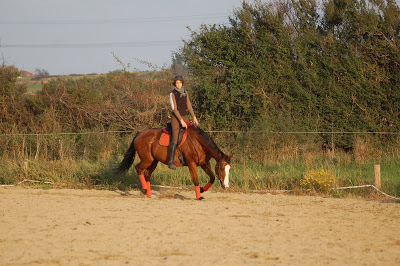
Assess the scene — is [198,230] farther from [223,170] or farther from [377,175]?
[377,175]

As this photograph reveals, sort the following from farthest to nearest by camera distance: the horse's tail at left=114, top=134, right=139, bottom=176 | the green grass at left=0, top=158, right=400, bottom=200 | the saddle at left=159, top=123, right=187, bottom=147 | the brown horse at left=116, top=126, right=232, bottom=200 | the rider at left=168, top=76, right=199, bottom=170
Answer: the green grass at left=0, top=158, right=400, bottom=200
the horse's tail at left=114, top=134, right=139, bottom=176
the saddle at left=159, top=123, right=187, bottom=147
the rider at left=168, top=76, right=199, bottom=170
the brown horse at left=116, top=126, right=232, bottom=200

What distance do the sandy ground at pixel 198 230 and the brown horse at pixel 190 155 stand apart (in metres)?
0.51

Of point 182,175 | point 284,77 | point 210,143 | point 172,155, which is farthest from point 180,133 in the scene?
point 284,77

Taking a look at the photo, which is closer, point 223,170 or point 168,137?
point 223,170

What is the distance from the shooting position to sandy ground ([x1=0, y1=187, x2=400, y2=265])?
5934 millimetres

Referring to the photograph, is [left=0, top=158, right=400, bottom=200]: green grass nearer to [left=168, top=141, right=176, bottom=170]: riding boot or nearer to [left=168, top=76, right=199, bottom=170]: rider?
[left=168, top=141, right=176, bottom=170]: riding boot

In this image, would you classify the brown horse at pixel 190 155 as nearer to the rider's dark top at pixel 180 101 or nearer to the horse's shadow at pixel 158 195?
the horse's shadow at pixel 158 195

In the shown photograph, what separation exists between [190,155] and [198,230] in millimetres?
3155

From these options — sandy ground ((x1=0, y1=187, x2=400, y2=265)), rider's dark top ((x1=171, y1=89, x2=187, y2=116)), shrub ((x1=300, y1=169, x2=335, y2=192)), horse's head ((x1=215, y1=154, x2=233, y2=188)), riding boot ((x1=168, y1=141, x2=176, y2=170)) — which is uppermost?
rider's dark top ((x1=171, y1=89, x2=187, y2=116))

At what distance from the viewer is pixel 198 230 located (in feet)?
24.2

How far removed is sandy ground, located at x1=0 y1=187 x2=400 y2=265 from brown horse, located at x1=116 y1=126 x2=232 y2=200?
20.1 inches

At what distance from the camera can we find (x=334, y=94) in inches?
Result: 623

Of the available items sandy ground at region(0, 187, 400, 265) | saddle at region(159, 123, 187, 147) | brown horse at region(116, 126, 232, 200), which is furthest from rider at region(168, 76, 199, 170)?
sandy ground at region(0, 187, 400, 265)

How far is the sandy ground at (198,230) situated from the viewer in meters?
5.93
